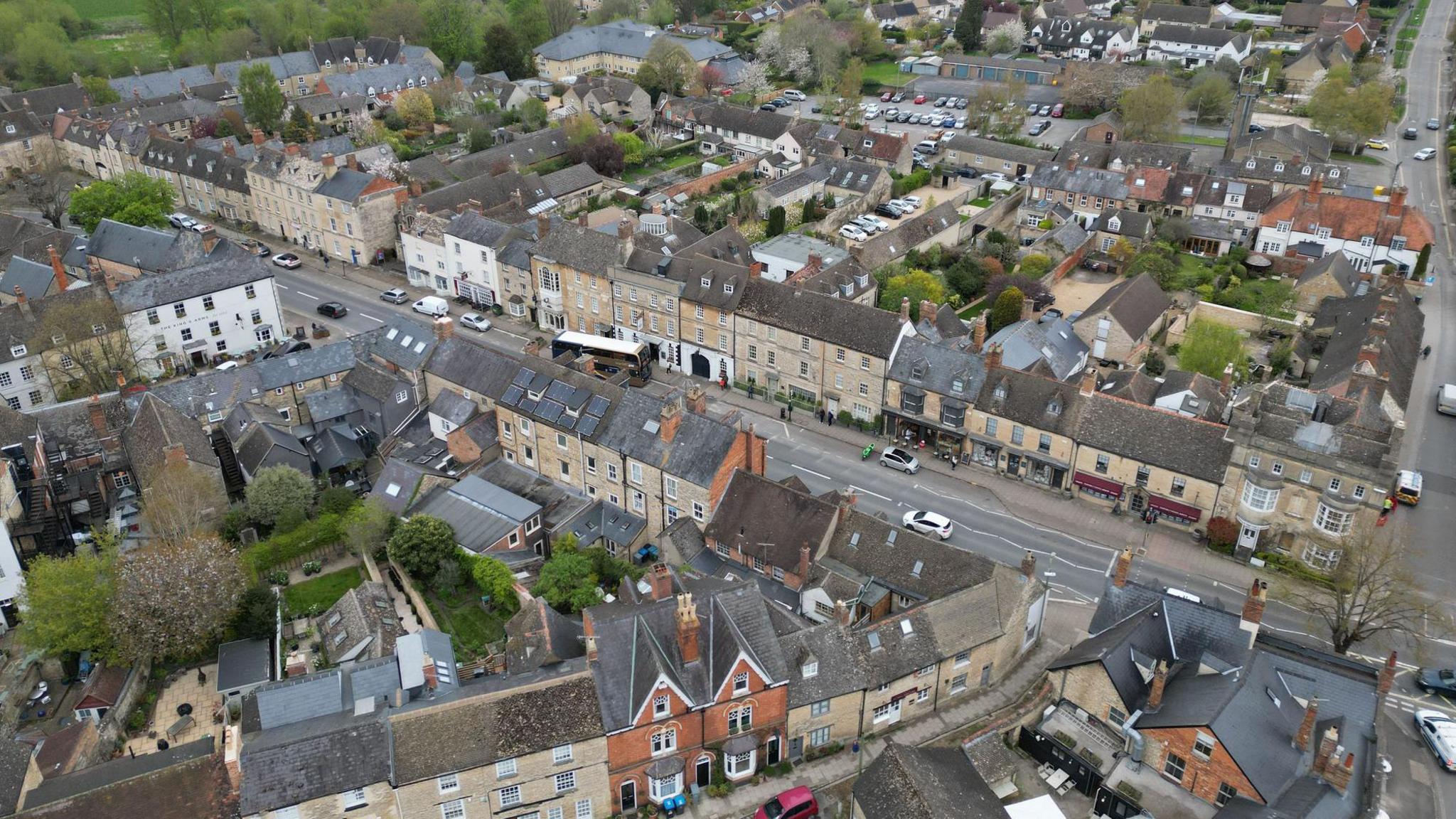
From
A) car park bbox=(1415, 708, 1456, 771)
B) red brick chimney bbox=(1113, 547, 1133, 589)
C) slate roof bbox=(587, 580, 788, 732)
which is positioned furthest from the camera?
red brick chimney bbox=(1113, 547, 1133, 589)

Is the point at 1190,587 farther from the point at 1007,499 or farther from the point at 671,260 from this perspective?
the point at 671,260

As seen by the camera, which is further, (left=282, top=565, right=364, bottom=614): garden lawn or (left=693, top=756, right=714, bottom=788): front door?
(left=282, top=565, right=364, bottom=614): garden lawn

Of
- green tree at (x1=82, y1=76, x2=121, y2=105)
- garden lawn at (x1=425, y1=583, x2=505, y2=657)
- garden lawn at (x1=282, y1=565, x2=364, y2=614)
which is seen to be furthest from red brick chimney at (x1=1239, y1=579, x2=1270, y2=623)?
green tree at (x1=82, y1=76, x2=121, y2=105)

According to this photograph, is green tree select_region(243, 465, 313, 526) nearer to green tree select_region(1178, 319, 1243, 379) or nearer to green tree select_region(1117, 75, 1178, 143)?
green tree select_region(1178, 319, 1243, 379)

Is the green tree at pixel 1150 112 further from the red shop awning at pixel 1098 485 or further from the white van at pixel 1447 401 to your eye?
the red shop awning at pixel 1098 485

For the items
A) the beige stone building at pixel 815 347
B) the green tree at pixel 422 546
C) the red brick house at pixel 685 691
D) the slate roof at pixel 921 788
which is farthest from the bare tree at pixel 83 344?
the slate roof at pixel 921 788

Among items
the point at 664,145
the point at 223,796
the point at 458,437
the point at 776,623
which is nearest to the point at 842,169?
the point at 664,145
